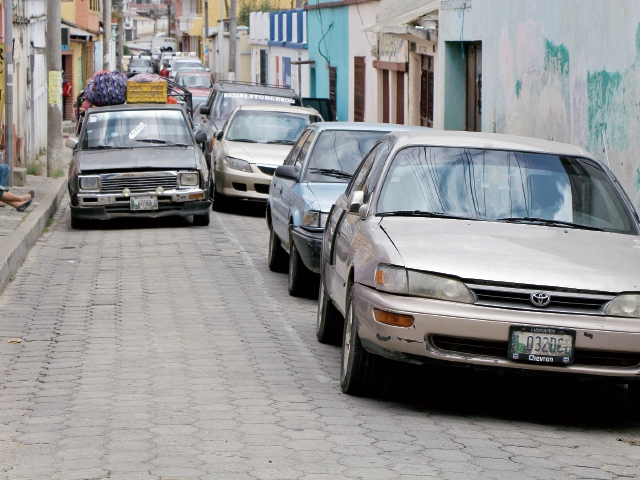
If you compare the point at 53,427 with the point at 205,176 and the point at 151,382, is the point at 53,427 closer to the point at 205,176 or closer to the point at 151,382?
the point at 151,382

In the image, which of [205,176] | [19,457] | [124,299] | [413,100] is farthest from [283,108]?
→ [19,457]

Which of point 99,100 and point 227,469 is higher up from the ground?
point 99,100

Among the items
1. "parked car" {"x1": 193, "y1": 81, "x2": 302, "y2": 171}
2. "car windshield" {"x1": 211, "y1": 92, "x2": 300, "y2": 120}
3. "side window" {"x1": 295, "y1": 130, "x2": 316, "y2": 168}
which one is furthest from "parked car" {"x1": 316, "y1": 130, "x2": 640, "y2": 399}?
"car windshield" {"x1": 211, "y1": 92, "x2": 300, "y2": 120}

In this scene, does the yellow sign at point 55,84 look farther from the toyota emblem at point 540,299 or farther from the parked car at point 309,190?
the toyota emblem at point 540,299

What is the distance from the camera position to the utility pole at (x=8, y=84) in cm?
1794

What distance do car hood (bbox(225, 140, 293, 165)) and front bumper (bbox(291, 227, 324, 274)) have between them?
698cm

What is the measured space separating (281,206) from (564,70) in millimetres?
4818

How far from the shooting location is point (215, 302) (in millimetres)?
10258

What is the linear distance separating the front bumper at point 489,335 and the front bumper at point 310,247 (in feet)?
11.8

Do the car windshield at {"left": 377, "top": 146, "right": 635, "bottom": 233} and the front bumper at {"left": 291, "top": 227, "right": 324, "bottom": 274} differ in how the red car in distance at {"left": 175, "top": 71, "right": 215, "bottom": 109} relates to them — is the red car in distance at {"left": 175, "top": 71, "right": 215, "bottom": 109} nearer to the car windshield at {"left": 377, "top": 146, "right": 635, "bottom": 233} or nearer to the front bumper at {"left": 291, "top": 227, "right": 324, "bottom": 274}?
the front bumper at {"left": 291, "top": 227, "right": 324, "bottom": 274}

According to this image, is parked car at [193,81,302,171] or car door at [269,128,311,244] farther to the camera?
parked car at [193,81,302,171]

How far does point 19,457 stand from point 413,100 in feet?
65.3

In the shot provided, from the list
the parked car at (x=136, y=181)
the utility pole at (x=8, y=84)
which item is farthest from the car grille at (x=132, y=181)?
the utility pole at (x=8, y=84)

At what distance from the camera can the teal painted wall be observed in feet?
105
